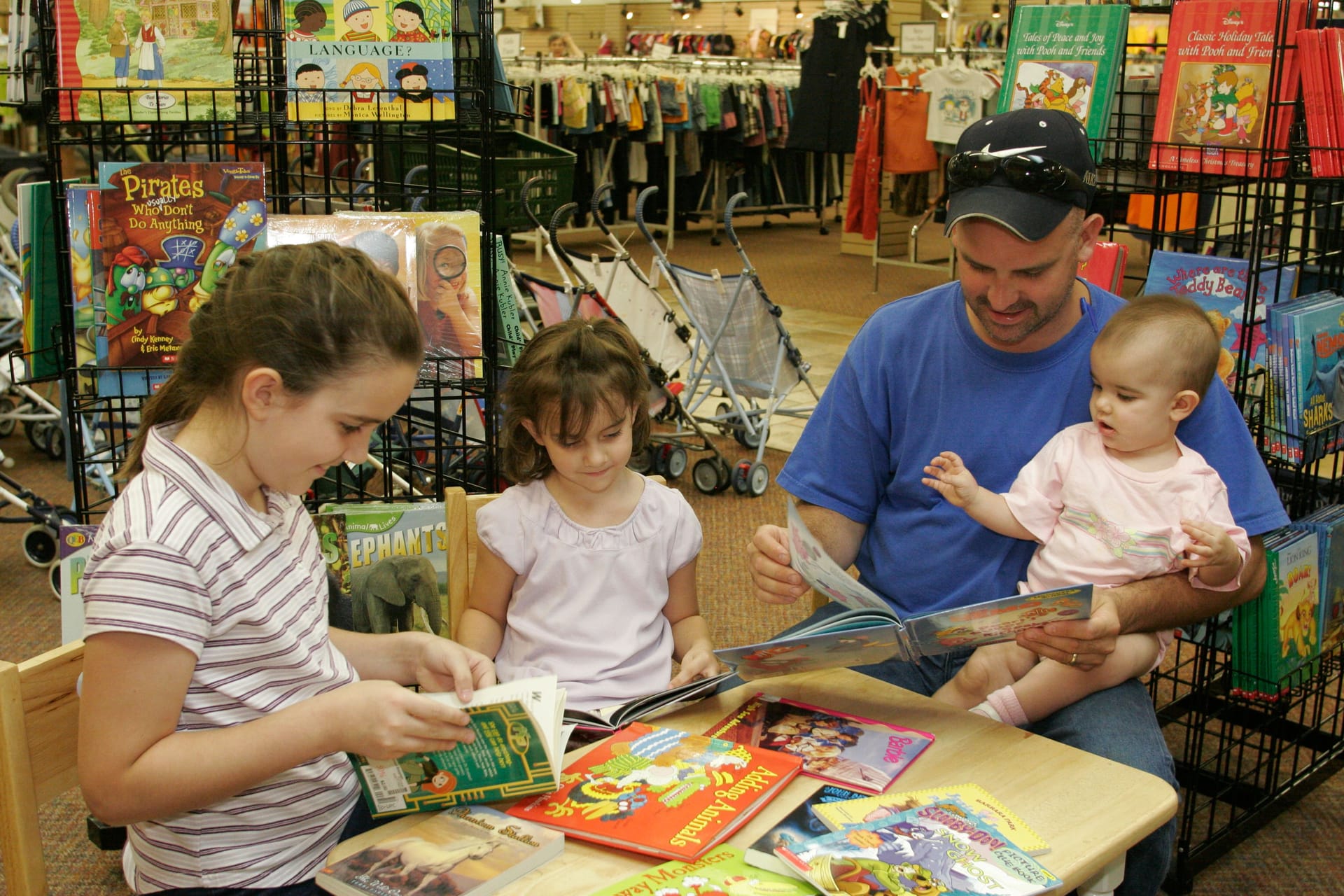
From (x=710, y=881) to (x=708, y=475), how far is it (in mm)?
3615

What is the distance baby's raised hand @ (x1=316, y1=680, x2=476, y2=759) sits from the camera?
122cm

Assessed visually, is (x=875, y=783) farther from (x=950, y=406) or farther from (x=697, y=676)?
(x=950, y=406)

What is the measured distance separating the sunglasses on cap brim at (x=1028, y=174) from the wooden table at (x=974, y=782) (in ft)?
2.36

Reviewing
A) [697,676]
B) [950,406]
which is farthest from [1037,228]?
[697,676]

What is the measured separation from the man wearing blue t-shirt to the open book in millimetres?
150

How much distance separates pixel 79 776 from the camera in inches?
49.2

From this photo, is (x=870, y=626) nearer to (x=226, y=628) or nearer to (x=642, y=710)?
(x=642, y=710)

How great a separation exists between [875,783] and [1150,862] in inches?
20.1

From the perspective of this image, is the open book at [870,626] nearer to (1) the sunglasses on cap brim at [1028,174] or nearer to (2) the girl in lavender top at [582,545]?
(2) the girl in lavender top at [582,545]

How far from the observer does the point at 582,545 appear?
1.91 m

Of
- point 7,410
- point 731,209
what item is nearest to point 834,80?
point 731,209

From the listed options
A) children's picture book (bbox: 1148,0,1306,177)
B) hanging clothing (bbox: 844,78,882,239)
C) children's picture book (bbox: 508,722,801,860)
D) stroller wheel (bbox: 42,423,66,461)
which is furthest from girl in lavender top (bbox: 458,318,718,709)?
hanging clothing (bbox: 844,78,882,239)

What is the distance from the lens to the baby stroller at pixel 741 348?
4.72 meters

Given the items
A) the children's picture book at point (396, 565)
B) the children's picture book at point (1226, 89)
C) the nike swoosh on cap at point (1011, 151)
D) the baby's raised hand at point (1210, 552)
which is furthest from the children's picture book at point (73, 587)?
the children's picture book at point (1226, 89)
